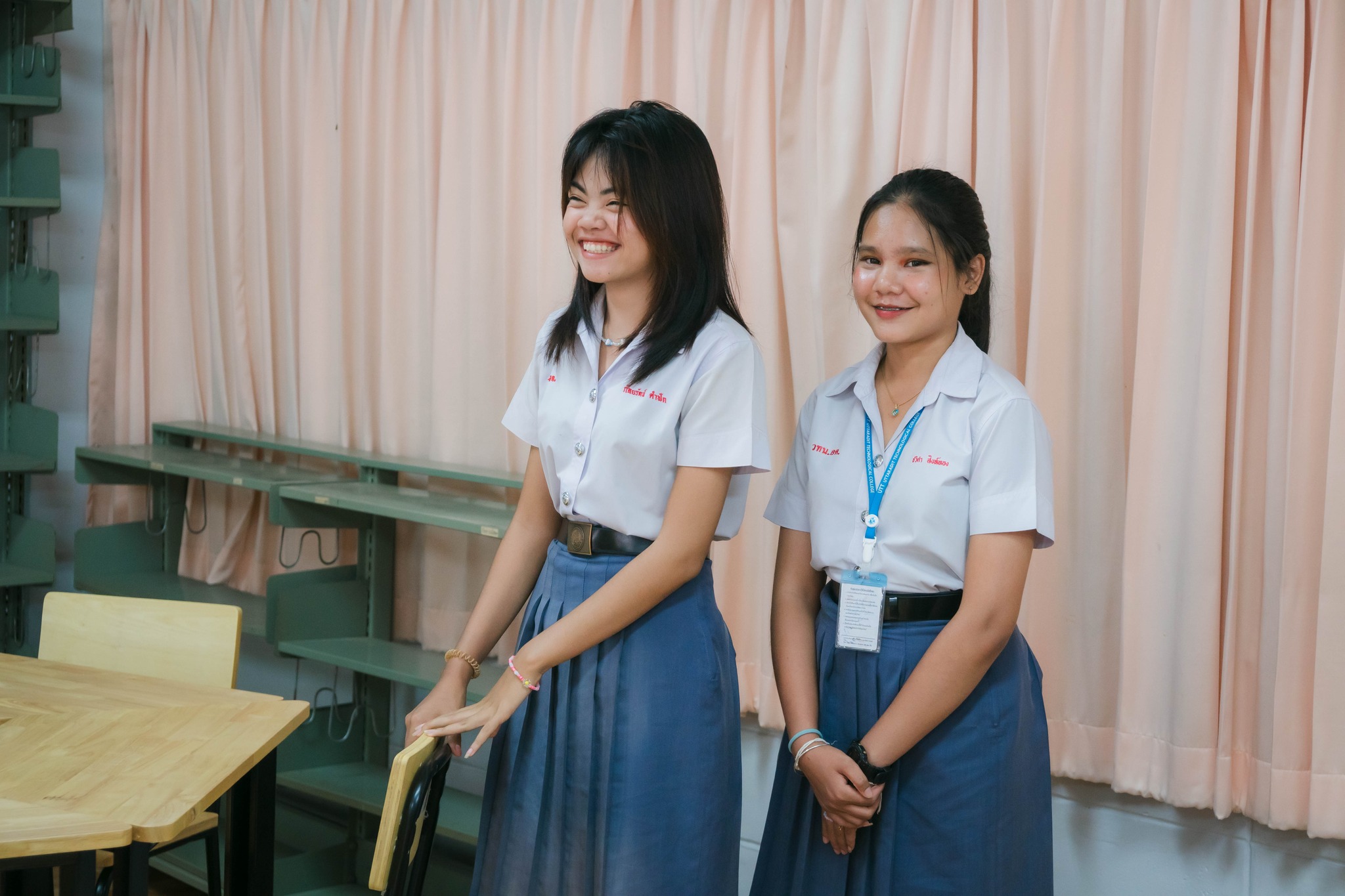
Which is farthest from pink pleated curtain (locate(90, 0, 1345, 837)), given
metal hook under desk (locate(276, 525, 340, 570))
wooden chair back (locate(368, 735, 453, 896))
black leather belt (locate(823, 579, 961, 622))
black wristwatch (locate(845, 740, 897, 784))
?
wooden chair back (locate(368, 735, 453, 896))

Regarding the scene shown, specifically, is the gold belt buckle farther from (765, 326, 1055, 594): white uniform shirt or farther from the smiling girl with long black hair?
(765, 326, 1055, 594): white uniform shirt

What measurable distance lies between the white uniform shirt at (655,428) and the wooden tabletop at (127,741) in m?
0.62

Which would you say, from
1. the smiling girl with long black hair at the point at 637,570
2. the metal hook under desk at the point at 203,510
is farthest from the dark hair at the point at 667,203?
the metal hook under desk at the point at 203,510

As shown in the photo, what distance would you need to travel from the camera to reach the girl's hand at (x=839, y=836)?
1.54 metres

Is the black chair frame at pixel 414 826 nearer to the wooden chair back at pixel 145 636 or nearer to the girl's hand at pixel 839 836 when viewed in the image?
the girl's hand at pixel 839 836

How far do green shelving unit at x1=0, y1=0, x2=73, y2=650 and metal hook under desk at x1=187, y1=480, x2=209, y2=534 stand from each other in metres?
0.41

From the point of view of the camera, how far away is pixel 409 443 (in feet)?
10.7

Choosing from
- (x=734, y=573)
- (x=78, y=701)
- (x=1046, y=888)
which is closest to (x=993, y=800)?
(x=1046, y=888)

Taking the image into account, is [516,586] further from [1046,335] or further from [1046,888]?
[1046,335]

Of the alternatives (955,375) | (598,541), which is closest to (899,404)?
(955,375)

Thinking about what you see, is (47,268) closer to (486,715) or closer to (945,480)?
(486,715)

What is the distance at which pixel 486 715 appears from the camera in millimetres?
1479

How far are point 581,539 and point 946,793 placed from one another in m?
0.59

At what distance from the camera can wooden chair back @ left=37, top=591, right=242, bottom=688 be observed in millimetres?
2232
